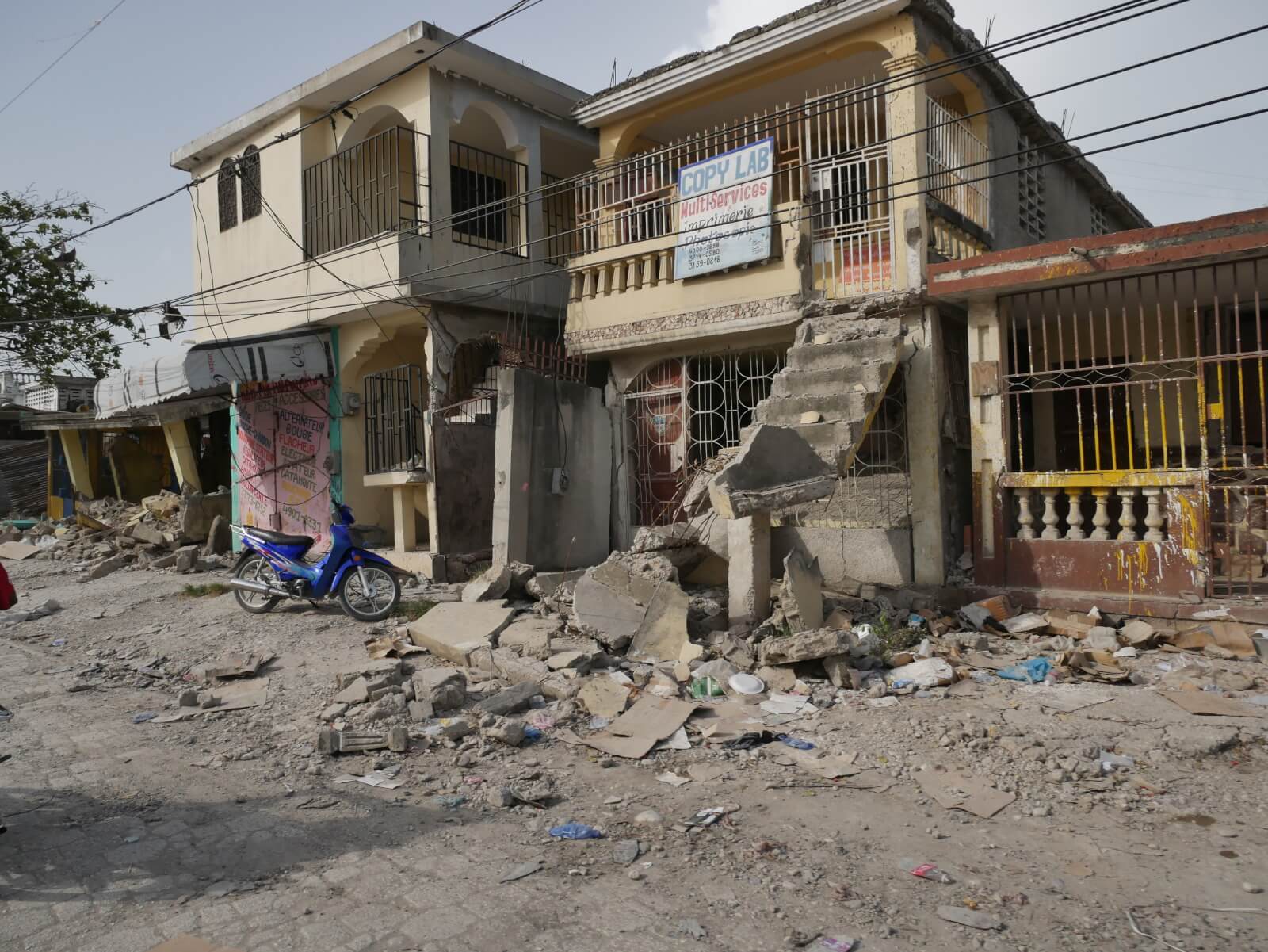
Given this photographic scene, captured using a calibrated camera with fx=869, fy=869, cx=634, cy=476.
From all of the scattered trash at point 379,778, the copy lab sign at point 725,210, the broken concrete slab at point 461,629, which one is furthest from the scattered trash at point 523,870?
the copy lab sign at point 725,210

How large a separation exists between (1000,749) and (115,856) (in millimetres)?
4502

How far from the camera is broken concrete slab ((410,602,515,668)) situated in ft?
23.3

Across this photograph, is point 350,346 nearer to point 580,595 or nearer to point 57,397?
point 580,595

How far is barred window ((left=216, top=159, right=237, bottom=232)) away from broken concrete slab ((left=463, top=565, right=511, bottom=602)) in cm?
856

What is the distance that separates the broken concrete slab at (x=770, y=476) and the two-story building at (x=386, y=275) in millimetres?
4248

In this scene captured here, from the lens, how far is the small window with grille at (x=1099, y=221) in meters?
14.0

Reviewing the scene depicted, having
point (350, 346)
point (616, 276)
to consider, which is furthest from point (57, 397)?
point (616, 276)

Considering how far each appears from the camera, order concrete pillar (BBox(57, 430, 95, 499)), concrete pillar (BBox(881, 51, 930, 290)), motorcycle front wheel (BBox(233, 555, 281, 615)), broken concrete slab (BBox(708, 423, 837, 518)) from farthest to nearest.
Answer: concrete pillar (BBox(57, 430, 95, 499)), motorcycle front wheel (BBox(233, 555, 281, 615)), concrete pillar (BBox(881, 51, 930, 290)), broken concrete slab (BBox(708, 423, 837, 518))

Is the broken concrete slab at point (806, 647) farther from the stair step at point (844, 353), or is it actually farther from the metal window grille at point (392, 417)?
the metal window grille at point (392, 417)

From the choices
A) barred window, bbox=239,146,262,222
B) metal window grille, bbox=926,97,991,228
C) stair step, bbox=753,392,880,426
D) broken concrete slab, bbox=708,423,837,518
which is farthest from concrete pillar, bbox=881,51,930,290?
barred window, bbox=239,146,262,222

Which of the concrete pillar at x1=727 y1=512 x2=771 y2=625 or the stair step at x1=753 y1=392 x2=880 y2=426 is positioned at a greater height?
the stair step at x1=753 y1=392 x2=880 y2=426

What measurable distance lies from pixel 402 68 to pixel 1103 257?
851 centimetres

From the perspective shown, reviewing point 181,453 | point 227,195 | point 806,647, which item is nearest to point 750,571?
point 806,647

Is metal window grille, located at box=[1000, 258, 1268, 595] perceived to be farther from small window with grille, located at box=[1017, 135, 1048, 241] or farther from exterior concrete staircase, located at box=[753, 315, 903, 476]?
small window with grille, located at box=[1017, 135, 1048, 241]
